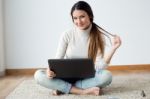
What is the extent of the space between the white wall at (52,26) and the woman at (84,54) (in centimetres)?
98

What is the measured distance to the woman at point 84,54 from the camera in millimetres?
2092

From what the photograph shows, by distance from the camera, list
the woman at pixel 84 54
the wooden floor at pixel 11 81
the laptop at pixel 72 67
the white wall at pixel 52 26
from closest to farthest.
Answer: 1. the laptop at pixel 72 67
2. the woman at pixel 84 54
3. the wooden floor at pixel 11 81
4. the white wall at pixel 52 26

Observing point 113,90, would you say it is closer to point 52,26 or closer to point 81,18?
point 81,18

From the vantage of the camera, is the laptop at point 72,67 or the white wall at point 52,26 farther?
the white wall at point 52,26

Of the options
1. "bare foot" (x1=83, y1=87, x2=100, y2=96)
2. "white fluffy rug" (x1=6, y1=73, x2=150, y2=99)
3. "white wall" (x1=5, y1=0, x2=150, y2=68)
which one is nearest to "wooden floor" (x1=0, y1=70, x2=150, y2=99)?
"white fluffy rug" (x1=6, y1=73, x2=150, y2=99)

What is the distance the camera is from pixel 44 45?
3141mm

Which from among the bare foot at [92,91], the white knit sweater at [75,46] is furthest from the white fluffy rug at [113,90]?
the white knit sweater at [75,46]

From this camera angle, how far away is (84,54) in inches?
83.5

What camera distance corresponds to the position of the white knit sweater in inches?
83.7

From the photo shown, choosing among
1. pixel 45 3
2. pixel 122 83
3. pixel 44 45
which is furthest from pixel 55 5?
pixel 122 83

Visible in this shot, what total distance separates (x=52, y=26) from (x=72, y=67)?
1199 millimetres

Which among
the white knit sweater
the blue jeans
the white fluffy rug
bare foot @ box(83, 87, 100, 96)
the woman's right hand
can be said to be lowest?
the white fluffy rug

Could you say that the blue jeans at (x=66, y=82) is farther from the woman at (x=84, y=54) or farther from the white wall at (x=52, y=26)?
the white wall at (x=52, y=26)

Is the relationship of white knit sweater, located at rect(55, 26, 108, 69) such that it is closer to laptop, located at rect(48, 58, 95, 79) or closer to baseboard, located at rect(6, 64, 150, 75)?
laptop, located at rect(48, 58, 95, 79)
